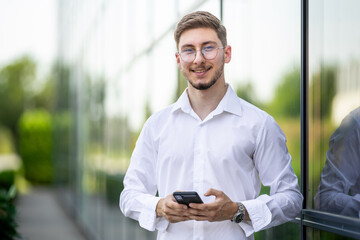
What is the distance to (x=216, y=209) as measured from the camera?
5.90 ft

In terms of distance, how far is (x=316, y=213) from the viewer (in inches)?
85.5

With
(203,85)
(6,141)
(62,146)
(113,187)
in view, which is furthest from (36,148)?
(203,85)

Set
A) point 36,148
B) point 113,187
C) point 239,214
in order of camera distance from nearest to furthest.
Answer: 1. point 239,214
2. point 113,187
3. point 36,148

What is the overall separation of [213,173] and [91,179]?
812cm

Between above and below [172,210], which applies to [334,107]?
above

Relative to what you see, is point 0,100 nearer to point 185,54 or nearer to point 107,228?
point 107,228

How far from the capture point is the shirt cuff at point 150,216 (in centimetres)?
203

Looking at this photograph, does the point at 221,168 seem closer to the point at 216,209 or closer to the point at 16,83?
the point at 216,209

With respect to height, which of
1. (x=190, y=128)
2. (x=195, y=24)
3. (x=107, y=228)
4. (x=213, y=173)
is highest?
(x=195, y=24)

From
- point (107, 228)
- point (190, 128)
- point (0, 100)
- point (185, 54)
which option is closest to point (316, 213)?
point (190, 128)

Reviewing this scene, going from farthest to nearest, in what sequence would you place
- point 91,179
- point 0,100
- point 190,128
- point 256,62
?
point 0,100 < point 91,179 < point 256,62 < point 190,128

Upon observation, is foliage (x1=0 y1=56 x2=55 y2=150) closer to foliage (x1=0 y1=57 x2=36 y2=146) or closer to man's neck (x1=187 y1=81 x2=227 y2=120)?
foliage (x1=0 y1=57 x2=36 y2=146)

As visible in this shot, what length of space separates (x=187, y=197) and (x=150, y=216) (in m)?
0.29

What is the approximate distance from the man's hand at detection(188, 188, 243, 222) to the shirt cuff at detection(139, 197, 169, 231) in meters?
0.21
